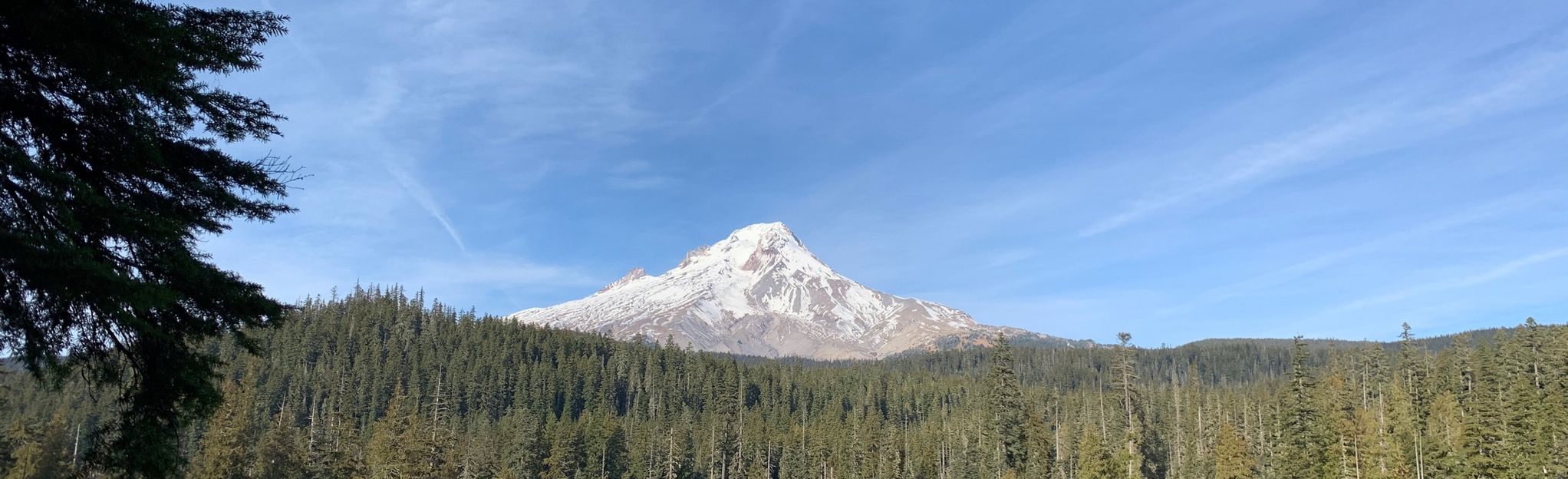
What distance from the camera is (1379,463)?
58.8 meters

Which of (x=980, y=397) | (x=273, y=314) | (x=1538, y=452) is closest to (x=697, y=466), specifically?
(x=980, y=397)

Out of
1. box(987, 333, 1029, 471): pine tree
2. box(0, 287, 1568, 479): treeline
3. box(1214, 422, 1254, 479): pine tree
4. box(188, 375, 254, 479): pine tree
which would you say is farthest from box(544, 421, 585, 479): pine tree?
box(1214, 422, 1254, 479): pine tree

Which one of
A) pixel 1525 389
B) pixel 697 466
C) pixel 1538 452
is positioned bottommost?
pixel 697 466

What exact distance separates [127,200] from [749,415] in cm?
12190

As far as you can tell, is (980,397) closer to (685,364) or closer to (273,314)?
(685,364)

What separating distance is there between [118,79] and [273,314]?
3844 mm

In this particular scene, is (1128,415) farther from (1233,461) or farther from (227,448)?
(227,448)

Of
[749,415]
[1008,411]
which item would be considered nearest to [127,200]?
[1008,411]

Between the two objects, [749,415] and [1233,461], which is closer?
[1233,461]

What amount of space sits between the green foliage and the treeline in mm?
1104

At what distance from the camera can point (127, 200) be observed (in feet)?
32.8

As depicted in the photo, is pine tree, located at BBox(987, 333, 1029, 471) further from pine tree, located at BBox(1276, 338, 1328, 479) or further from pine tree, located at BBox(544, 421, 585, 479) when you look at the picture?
pine tree, located at BBox(544, 421, 585, 479)

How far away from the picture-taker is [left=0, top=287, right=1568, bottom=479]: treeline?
178ft

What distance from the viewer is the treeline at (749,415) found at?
54.1 metres
